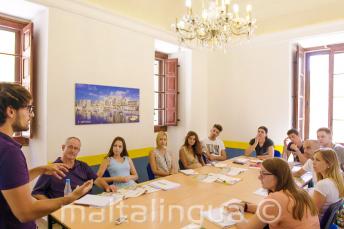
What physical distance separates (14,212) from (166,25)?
4.32 m

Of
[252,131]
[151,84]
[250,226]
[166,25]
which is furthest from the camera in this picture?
[252,131]

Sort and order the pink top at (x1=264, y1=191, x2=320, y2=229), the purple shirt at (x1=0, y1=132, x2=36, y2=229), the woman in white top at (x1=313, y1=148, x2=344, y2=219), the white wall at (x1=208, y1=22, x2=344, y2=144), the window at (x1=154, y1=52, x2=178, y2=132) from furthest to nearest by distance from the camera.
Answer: the window at (x1=154, y1=52, x2=178, y2=132)
the white wall at (x1=208, y1=22, x2=344, y2=144)
the woman in white top at (x1=313, y1=148, x2=344, y2=219)
the pink top at (x1=264, y1=191, x2=320, y2=229)
the purple shirt at (x1=0, y1=132, x2=36, y2=229)

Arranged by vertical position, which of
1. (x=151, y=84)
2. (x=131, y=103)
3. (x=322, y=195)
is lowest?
(x=322, y=195)

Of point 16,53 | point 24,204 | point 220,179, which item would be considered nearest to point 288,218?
point 220,179

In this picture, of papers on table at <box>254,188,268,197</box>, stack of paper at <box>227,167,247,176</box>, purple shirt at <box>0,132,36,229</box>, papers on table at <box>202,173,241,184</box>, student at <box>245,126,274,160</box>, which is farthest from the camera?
student at <box>245,126,274,160</box>

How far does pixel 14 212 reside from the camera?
1.09 m

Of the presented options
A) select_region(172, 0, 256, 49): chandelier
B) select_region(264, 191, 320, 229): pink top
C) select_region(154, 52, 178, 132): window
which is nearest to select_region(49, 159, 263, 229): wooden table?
select_region(264, 191, 320, 229): pink top

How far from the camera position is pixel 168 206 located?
199cm

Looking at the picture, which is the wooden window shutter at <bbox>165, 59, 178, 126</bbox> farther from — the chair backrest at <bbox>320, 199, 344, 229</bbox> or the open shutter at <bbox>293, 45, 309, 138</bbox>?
the chair backrest at <bbox>320, 199, 344, 229</bbox>

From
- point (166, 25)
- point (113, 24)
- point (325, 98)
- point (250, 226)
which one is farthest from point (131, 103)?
point (325, 98)

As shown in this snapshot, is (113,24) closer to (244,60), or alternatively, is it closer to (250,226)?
(244,60)

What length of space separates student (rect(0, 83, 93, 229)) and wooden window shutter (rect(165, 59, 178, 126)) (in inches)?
161

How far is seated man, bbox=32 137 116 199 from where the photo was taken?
234 centimetres

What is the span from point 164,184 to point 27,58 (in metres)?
2.46
